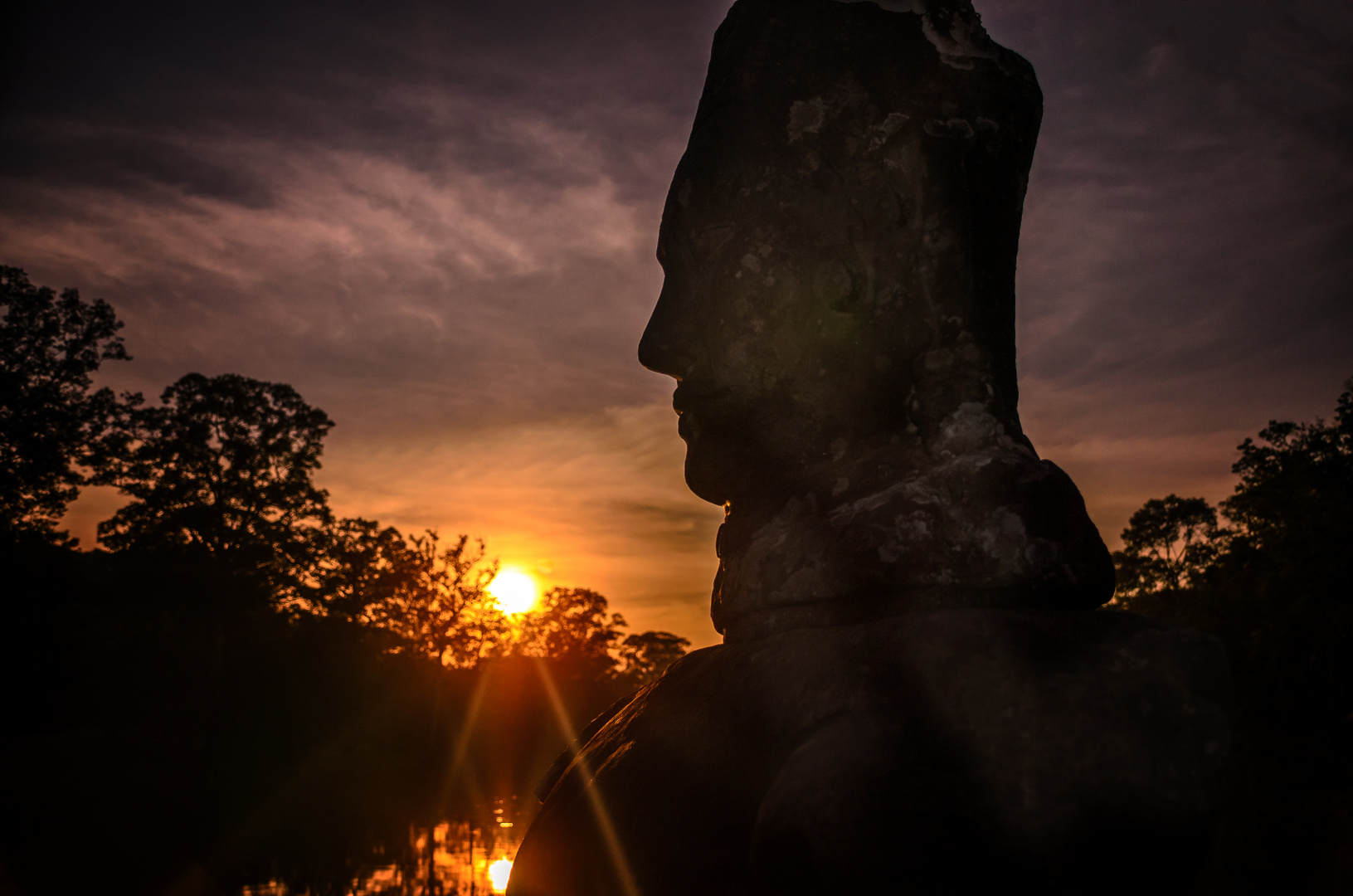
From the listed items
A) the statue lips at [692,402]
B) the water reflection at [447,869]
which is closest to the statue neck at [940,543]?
the statue lips at [692,402]

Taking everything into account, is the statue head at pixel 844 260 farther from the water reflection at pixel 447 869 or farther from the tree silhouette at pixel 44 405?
the tree silhouette at pixel 44 405

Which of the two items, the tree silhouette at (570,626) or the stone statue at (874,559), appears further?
the tree silhouette at (570,626)

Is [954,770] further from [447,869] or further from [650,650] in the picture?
[650,650]

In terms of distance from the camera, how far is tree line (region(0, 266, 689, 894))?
10164mm

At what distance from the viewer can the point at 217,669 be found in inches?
851

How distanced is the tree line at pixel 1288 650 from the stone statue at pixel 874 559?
23.5ft

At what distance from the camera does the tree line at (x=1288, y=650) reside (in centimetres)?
946

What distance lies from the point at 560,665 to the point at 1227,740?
35293mm

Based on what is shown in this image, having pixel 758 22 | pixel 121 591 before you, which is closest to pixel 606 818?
pixel 758 22

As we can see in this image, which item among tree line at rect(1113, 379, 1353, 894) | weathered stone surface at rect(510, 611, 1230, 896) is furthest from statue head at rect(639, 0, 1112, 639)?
tree line at rect(1113, 379, 1353, 894)

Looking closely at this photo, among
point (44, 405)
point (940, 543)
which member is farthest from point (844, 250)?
point (44, 405)

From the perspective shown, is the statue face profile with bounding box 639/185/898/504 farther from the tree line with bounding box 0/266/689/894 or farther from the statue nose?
the tree line with bounding box 0/266/689/894

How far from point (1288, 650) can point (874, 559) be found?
1016 inches

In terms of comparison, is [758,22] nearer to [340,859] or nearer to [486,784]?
[340,859]
